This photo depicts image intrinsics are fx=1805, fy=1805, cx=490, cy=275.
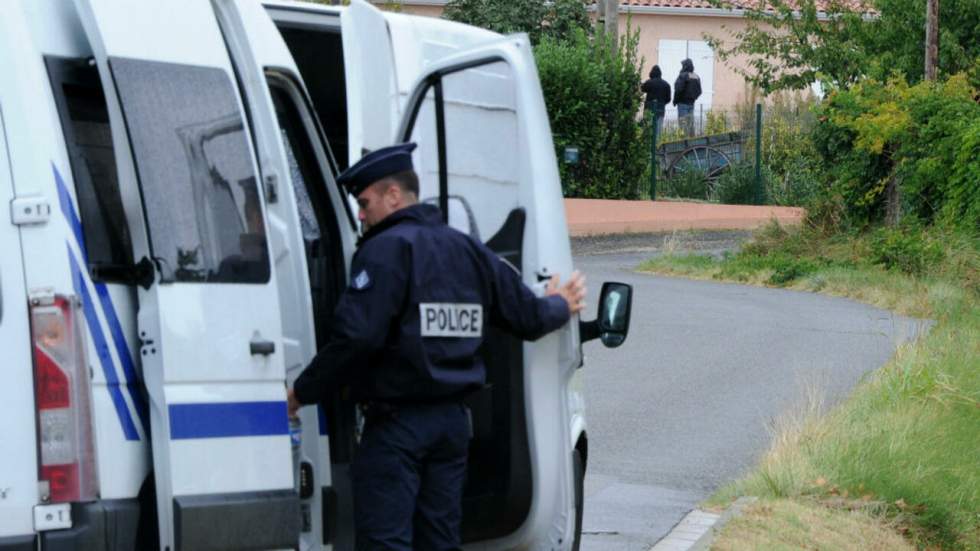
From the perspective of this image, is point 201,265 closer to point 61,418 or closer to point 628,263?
point 61,418

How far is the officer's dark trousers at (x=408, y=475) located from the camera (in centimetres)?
514

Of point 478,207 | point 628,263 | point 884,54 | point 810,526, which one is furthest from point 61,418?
point 884,54

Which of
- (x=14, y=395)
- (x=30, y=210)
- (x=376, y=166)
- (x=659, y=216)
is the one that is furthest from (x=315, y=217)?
(x=659, y=216)

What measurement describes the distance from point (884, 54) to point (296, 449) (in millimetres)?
22576

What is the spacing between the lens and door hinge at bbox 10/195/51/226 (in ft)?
14.2

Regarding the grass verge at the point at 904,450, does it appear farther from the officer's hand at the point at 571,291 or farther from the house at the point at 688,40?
the house at the point at 688,40

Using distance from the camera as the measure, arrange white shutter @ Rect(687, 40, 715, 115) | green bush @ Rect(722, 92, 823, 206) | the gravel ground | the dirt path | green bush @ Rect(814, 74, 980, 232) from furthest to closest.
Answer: white shutter @ Rect(687, 40, 715, 115), green bush @ Rect(722, 92, 823, 206), the dirt path, the gravel ground, green bush @ Rect(814, 74, 980, 232)

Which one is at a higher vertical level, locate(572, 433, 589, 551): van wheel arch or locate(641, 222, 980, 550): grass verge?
locate(572, 433, 589, 551): van wheel arch

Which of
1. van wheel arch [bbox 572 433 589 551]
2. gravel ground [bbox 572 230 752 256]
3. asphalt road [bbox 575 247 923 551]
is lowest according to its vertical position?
asphalt road [bbox 575 247 923 551]

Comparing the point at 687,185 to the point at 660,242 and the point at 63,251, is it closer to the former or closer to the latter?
the point at 660,242

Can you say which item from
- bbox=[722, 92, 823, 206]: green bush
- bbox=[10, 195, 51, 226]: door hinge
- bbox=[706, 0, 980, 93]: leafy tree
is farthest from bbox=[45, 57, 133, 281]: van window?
bbox=[722, 92, 823, 206]: green bush

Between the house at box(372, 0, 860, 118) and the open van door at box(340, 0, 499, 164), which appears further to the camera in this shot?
the house at box(372, 0, 860, 118)

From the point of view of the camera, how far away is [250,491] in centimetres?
Answer: 469

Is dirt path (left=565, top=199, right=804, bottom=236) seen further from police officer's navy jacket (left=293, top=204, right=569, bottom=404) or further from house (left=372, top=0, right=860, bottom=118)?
police officer's navy jacket (left=293, top=204, right=569, bottom=404)
